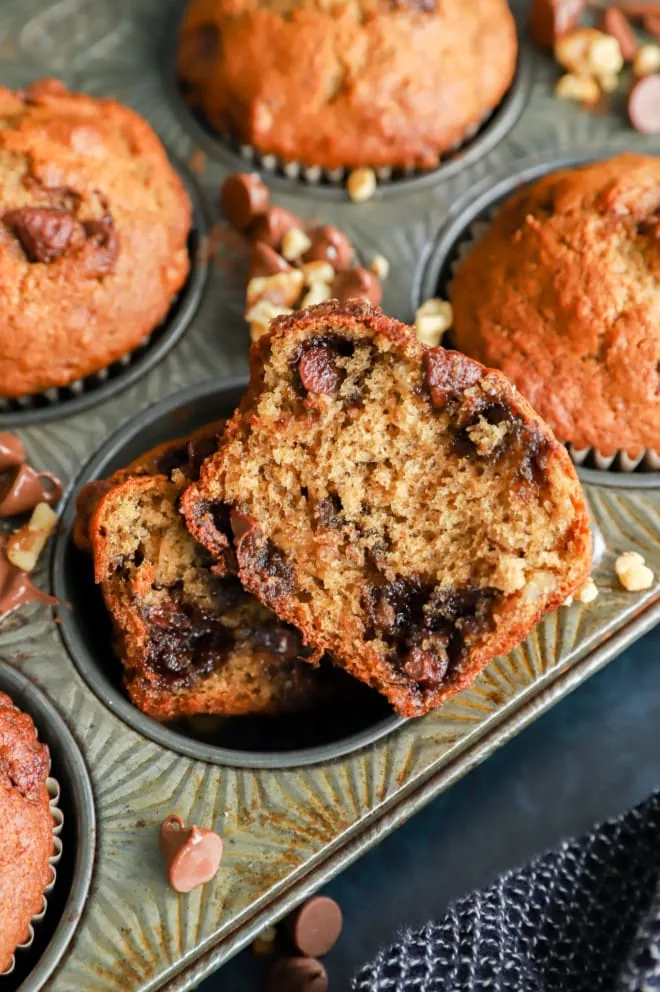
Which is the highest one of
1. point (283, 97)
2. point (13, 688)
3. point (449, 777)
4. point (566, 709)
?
point (283, 97)

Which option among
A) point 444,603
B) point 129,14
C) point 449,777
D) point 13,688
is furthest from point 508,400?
point 129,14

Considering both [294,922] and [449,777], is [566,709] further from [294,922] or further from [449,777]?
[294,922]

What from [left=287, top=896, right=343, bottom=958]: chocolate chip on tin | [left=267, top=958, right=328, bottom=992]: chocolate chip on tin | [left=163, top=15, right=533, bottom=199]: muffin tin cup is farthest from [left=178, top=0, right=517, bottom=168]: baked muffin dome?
[left=267, top=958, right=328, bottom=992]: chocolate chip on tin

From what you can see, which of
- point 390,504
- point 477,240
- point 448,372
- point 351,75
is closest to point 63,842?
point 390,504

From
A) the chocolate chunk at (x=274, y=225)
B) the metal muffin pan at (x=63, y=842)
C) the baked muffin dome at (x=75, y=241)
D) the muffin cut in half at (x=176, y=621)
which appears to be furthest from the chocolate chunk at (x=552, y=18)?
the metal muffin pan at (x=63, y=842)

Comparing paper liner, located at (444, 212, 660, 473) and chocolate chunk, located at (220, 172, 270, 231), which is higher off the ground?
chocolate chunk, located at (220, 172, 270, 231)

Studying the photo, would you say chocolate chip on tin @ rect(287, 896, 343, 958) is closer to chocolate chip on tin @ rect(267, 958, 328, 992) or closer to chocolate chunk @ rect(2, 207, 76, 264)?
chocolate chip on tin @ rect(267, 958, 328, 992)
